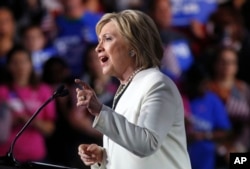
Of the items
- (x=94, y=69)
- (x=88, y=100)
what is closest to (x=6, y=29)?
(x=94, y=69)

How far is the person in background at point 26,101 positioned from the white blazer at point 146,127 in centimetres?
257

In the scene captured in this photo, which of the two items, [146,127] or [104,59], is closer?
[146,127]

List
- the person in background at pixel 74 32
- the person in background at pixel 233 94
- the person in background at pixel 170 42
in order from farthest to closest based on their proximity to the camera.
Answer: the person in background at pixel 233 94 < the person in background at pixel 170 42 < the person in background at pixel 74 32

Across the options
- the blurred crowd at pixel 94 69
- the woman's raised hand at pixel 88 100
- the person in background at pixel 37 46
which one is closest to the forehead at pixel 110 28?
the woman's raised hand at pixel 88 100

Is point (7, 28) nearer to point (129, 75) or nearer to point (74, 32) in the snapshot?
point (74, 32)

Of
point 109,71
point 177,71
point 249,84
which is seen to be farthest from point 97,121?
point 249,84

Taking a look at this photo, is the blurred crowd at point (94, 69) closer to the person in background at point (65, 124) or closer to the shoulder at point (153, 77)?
the person in background at point (65, 124)

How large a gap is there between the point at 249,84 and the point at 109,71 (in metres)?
3.42

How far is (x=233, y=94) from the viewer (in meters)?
5.05

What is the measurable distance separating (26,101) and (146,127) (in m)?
2.79

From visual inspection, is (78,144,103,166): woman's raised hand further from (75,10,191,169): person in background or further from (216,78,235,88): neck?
(216,78,235,88): neck

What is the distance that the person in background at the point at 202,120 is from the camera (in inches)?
192

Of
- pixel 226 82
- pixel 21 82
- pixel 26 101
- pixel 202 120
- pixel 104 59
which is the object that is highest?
pixel 104 59

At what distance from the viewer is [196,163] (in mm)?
4879
